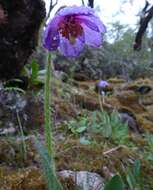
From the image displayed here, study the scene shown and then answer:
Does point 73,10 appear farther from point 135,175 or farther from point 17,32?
point 17,32

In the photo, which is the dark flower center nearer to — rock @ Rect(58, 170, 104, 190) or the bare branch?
rock @ Rect(58, 170, 104, 190)

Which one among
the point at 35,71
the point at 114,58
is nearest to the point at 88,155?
the point at 35,71

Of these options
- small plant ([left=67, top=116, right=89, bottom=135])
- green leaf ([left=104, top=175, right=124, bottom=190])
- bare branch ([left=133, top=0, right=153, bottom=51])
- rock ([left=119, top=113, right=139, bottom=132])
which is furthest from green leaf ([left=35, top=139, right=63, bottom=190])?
bare branch ([left=133, top=0, right=153, bottom=51])

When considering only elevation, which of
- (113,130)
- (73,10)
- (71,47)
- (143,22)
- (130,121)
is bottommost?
(130,121)

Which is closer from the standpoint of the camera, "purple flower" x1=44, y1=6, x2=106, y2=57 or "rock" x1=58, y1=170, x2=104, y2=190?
"purple flower" x1=44, y1=6, x2=106, y2=57

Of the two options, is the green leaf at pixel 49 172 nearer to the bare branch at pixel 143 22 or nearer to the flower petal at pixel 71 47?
the flower petal at pixel 71 47

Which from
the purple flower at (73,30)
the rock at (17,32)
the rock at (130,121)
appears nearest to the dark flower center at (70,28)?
the purple flower at (73,30)

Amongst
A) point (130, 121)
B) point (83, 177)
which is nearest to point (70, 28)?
point (83, 177)
